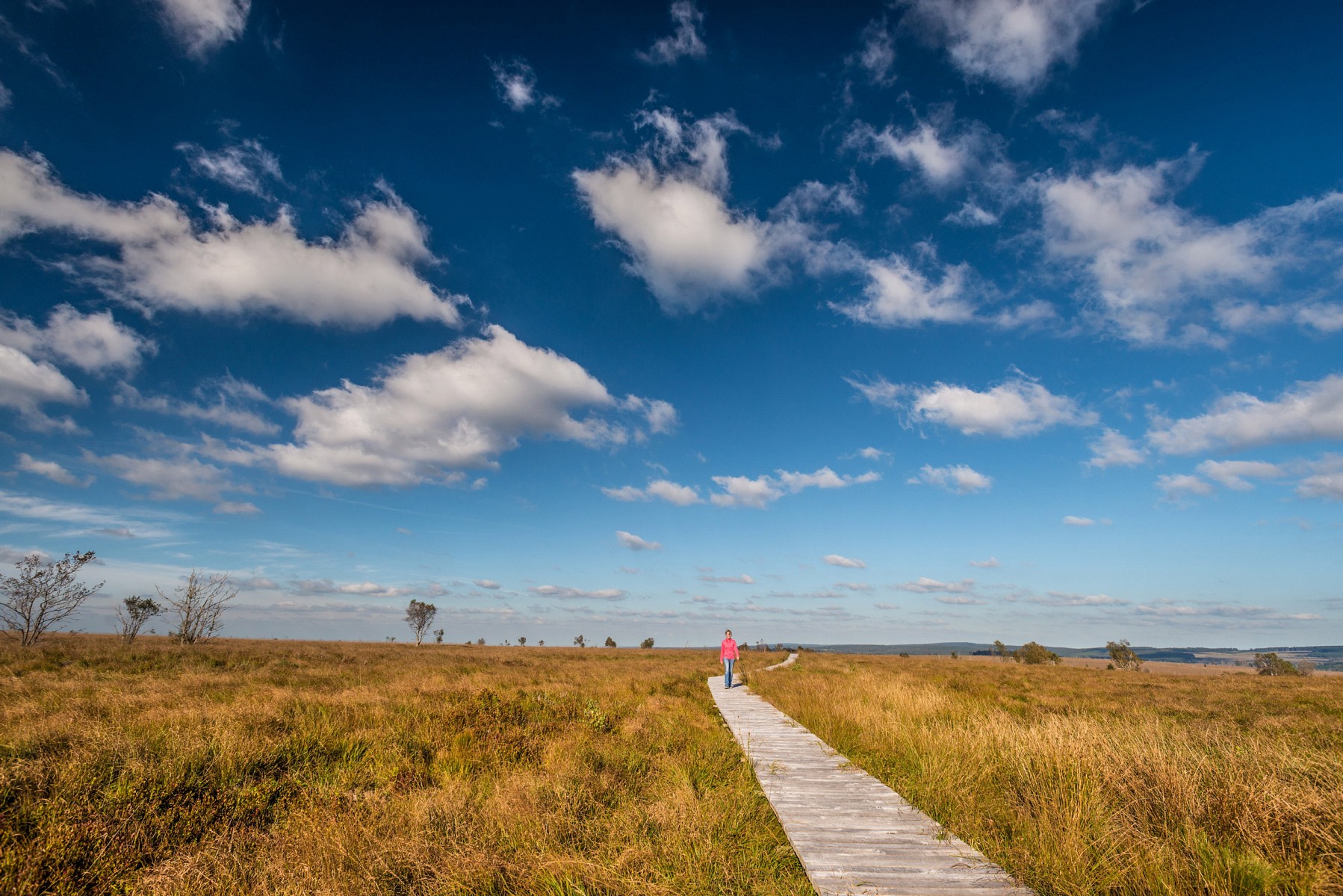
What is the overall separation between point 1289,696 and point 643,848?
28.7m

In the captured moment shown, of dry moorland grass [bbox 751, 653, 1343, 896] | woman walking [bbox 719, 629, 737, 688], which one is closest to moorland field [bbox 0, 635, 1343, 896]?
dry moorland grass [bbox 751, 653, 1343, 896]

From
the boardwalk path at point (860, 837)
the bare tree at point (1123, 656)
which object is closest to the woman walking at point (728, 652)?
the boardwalk path at point (860, 837)

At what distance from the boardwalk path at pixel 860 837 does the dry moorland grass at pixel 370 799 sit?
304 millimetres

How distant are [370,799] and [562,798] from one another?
220 centimetres

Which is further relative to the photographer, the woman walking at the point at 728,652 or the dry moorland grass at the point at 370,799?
the woman walking at the point at 728,652

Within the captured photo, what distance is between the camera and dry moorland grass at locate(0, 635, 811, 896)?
4.58m

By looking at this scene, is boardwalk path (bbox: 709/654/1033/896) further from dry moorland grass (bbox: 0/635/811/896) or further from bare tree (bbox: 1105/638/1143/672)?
bare tree (bbox: 1105/638/1143/672)

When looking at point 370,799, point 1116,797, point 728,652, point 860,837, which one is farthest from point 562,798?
point 728,652

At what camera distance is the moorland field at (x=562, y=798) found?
4496 millimetres

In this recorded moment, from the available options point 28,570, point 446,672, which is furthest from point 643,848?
point 28,570

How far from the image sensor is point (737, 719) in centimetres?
1229

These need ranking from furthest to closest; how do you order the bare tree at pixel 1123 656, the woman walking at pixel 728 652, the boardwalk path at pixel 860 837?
1. the bare tree at pixel 1123 656
2. the woman walking at pixel 728 652
3. the boardwalk path at pixel 860 837

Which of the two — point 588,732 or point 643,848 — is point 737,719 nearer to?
point 588,732

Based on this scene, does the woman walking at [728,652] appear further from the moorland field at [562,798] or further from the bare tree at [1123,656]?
the bare tree at [1123,656]
